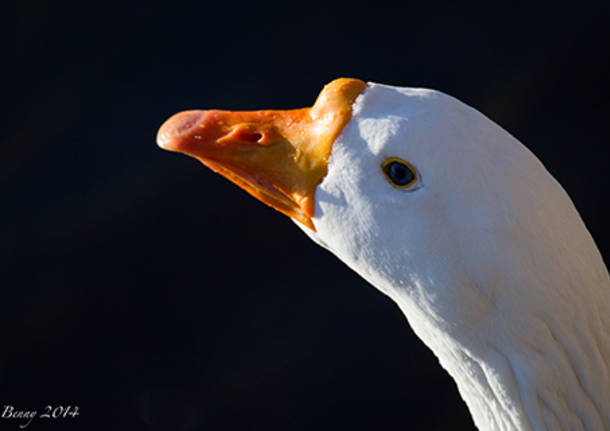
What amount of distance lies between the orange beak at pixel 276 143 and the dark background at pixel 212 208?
1069 millimetres

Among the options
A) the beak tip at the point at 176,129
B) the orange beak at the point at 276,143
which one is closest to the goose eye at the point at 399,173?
the orange beak at the point at 276,143

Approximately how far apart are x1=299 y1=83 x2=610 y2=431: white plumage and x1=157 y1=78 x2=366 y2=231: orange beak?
0.03m

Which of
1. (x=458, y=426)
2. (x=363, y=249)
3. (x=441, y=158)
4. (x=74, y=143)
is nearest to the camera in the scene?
(x=441, y=158)

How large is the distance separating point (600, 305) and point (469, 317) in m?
0.19

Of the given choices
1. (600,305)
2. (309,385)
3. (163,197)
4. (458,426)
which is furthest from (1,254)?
(600,305)

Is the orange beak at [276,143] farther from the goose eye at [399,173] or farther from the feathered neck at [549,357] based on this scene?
the feathered neck at [549,357]

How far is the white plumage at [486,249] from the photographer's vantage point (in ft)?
3.71

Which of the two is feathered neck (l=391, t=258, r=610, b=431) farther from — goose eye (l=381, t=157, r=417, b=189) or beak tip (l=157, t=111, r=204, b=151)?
beak tip (l=157, t=111, r=204, b=151)

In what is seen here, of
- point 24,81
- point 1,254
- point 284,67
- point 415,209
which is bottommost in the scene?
point 1,254

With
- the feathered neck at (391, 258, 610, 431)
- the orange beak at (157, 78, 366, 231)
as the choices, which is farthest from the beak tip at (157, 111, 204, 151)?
the feathered neck at (391, 258, 610, 431)

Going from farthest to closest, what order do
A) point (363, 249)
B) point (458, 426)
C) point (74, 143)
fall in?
point (74, 143), point (458, 426), point (363, 249)

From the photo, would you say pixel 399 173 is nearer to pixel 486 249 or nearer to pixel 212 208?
pixel 486 249

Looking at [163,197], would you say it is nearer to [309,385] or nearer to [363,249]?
[309,385]

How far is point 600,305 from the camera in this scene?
3.88 ft
